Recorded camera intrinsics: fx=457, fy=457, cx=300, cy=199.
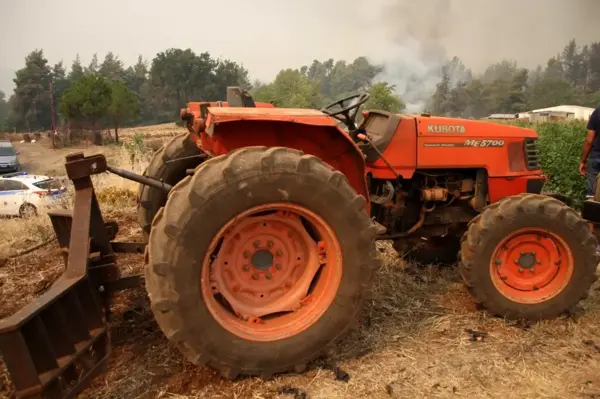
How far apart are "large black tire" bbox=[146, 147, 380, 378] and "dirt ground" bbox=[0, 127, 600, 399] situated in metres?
0.15

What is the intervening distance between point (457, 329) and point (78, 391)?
2288 millimetres

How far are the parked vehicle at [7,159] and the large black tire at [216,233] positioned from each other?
23.7 m

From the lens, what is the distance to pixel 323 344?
8.27 ft

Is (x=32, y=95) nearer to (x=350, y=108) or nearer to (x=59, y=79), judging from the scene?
(x=59, y=79)

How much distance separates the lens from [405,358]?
8.83 ft

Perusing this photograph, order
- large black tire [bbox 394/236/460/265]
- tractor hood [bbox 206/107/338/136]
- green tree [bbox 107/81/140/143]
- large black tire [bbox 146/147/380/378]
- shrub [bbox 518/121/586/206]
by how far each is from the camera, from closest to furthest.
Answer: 1. large black tire [bbox 146/147/380/378]
2. tractor hood [bbox 206/107/338/136]
3. large black tire [bbox 394/236/460/265]
4. shrub [bbox 518/121/586/206]
5. green tree [bbox 107/81/140/143]

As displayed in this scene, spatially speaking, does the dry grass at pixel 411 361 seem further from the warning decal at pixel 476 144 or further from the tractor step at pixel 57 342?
the warning decal at pixel 476 144

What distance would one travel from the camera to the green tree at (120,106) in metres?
38.7

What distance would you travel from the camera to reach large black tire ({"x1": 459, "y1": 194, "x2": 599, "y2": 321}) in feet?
10.2

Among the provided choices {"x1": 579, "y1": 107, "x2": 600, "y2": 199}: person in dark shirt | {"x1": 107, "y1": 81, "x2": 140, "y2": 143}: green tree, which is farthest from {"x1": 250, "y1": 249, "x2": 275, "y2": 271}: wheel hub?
{"x1": 107, "y1": 81, "x2": 140, "y2": 143}: green tree

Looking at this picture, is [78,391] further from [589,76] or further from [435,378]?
[589,76]

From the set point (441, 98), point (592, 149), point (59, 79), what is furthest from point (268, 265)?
point (59, 79)

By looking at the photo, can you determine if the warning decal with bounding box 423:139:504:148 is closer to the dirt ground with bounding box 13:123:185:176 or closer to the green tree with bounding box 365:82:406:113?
the dirt ground with bounding box 13:123:185:176

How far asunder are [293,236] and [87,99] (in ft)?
127
